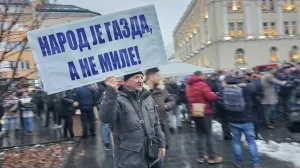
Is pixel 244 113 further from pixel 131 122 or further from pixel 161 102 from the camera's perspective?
pixel 131 122

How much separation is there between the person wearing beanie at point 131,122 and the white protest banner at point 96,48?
23 cm

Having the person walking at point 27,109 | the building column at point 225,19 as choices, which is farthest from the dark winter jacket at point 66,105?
the building column at point 225,19

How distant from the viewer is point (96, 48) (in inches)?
123

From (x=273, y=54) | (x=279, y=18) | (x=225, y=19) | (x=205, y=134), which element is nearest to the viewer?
(x=205, y=134)

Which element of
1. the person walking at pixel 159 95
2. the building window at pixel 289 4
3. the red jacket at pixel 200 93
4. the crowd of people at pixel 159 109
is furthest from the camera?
the building window at pixel 289 4

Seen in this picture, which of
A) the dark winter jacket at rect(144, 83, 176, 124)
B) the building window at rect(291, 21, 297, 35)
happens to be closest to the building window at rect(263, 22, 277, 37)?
the building window at rect(291, 21, 297, 35)

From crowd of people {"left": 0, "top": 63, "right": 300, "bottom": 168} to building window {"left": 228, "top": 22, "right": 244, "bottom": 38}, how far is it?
37.1 metres

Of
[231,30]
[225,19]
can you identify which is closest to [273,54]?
[231,30]

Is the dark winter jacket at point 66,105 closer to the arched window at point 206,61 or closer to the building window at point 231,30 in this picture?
the building window at point 231,30

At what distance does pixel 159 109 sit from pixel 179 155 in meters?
2.44

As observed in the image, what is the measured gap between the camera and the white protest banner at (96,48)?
2.99 metres

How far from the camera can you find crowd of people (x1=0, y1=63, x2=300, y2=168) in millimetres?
2971

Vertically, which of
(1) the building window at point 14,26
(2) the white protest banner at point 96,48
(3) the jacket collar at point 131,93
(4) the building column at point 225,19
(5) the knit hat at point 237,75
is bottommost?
(5) the knit hat at point 237,75

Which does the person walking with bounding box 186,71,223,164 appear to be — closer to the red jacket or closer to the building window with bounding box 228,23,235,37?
the red jacket
